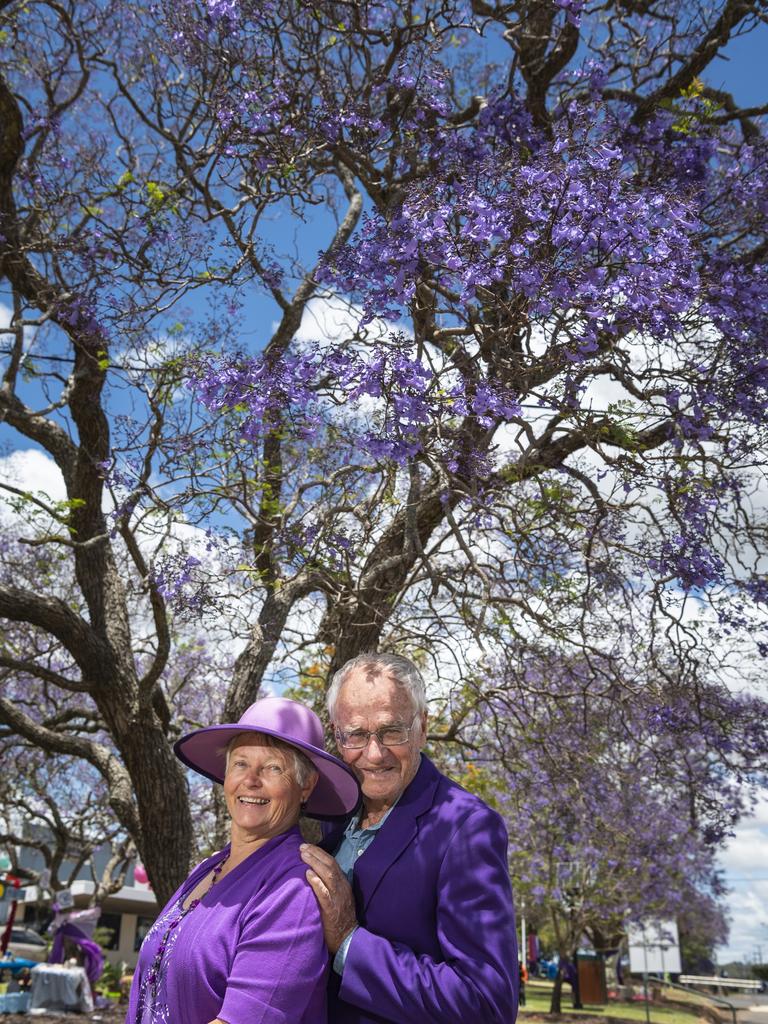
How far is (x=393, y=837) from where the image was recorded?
6.85 ft

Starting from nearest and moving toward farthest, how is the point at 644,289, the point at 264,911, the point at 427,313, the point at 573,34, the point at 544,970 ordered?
the point at 264,911 < the point at 644,289 < the point at 427,313 < the point at 573,34 < the point at 544,970

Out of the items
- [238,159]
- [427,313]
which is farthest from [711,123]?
[238,159]

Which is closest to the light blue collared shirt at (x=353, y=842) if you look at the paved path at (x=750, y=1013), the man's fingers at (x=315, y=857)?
the man's fingers at (x=315, y=857)

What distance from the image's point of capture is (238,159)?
6.53m

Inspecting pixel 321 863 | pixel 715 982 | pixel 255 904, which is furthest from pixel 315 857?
pixel 715 982

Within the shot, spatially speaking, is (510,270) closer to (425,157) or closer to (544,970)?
(425,157)

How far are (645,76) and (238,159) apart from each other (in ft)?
9.74

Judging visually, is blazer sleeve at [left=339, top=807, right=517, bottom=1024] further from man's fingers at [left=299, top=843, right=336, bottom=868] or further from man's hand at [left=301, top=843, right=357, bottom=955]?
man's fingers at [left=299, top=843, right=336, bottom=868]

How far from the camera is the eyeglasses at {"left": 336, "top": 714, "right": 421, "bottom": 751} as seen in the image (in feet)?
7.29

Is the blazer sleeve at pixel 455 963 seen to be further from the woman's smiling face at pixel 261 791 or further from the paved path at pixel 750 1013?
the paved path at pixel 750 1013

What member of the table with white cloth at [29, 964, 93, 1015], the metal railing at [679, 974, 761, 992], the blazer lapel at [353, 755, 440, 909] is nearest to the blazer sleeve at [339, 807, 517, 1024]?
the blazer lapel at [353, 755, 440, 909]

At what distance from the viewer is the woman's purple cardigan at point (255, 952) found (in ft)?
5.91

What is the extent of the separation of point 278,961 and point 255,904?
144 mm

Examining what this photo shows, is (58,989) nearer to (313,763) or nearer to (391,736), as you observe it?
(313,763)
